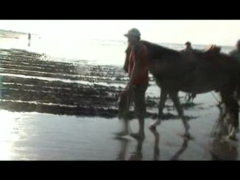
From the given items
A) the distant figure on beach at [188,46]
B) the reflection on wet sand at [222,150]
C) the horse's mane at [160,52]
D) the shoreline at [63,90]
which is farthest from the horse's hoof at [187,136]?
the distant figure on beach at [188,46]

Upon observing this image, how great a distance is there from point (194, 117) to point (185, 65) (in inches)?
72.0

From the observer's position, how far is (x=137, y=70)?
22.8 feet

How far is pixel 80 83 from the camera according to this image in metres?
13.2

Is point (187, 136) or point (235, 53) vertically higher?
point (235, 53)

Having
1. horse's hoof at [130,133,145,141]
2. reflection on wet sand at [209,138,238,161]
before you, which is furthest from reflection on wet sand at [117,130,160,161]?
reflection on wet sand at [209,138,238,161]

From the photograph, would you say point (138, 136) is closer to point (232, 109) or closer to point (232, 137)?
point (232, 137)

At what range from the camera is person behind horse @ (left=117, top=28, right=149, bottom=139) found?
6.81 meters

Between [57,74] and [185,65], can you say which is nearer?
[185,65]

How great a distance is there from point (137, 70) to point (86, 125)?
1957 mm

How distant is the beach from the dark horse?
0.25 m

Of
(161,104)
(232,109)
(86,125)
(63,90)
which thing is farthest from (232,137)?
(63,90)

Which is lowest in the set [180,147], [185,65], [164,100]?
[180,147]
